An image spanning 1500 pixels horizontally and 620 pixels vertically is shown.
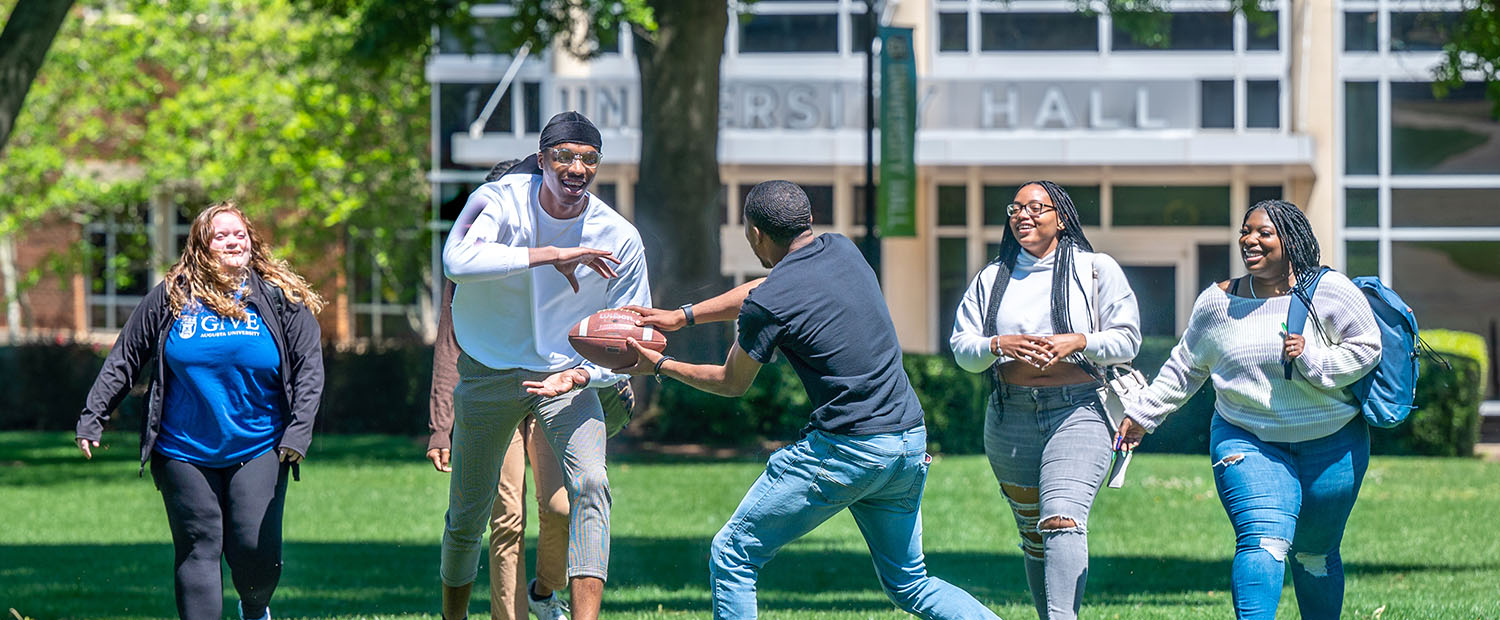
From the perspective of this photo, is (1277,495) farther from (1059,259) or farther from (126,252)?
(126,252)

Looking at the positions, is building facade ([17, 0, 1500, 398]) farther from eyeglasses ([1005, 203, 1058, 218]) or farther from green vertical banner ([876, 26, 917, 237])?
eyeglasses ([1005, 203, 1058, 218])

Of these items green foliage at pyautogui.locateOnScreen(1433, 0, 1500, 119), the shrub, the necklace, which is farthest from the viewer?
the shrub

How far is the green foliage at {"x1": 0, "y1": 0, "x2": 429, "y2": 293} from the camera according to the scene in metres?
27.4

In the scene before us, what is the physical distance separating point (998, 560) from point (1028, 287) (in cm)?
578

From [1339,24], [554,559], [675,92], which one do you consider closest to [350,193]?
[675,92]

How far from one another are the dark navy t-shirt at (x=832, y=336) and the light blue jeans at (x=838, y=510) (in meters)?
0.08

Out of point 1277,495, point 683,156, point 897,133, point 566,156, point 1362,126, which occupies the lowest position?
point 1277,495

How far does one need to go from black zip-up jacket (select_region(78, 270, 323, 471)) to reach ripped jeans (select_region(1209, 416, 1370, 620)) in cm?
338

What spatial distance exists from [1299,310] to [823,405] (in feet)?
5.87

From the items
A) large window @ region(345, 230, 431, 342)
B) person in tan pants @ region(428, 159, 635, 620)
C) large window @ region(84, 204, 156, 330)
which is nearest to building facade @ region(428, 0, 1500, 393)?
large window @ region(345, 230, 431, 342)

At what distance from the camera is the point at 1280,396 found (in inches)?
232

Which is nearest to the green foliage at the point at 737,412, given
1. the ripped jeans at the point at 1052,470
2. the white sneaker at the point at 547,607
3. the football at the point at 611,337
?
the white sneaker at the point at 547,607

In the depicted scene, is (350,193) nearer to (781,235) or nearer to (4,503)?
(4,503)

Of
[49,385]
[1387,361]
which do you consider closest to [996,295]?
[1387,361]
